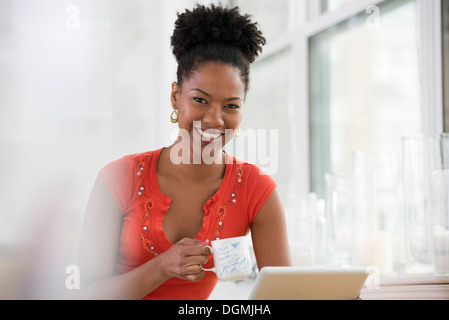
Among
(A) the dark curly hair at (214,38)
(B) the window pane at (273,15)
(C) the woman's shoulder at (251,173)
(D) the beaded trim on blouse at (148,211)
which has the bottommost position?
(D) the beaded trim on blouse at (148,211)

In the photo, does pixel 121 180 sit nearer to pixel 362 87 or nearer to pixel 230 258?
pixel 230 258

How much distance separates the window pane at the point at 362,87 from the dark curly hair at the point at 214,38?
1.78 ft

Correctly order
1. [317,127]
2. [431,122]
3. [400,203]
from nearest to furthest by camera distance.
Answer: [400,203] → [431,122] → [317,127]

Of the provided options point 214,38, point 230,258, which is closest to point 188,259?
point 230,258

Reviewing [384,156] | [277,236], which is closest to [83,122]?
[277,236]

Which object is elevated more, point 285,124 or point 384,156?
point 285,124

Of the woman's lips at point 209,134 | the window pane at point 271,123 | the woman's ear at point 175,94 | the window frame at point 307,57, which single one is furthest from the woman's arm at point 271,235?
the window pane at point 271,123

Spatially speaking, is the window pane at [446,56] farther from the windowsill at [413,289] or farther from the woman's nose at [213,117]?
the woman's nose at [213,117]

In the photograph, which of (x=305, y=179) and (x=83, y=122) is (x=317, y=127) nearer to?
(x=305, y=179)

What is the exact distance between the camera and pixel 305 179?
2.24m

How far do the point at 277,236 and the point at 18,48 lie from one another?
70 centimetres

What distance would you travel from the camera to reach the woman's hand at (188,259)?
846 mm

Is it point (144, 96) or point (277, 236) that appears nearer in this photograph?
point (144, 96)

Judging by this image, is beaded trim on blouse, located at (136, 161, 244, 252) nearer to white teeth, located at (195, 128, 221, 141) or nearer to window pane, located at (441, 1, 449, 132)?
white teeth, located at (195, 128, 221, 141)
